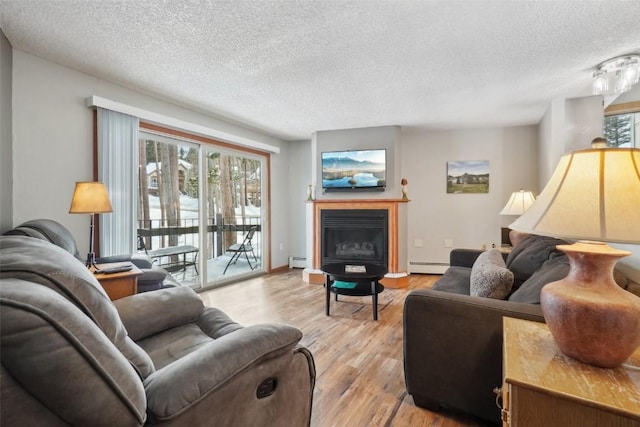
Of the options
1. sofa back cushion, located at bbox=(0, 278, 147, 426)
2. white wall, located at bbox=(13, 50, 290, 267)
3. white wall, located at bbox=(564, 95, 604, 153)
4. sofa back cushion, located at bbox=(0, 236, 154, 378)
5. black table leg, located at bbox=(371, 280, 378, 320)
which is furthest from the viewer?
white wall, located at bbox=(564, 95, 604, 153)

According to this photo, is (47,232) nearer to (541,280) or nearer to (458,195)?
(541,280)

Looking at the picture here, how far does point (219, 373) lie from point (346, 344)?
1.81 meters

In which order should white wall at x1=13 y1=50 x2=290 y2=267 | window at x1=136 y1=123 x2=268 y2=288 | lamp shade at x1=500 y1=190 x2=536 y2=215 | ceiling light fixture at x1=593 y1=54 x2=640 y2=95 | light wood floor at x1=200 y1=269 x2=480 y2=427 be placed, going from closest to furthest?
light wood floor at x1=200 y1=269 x2=480 y2=427, white wall at x1=13 y1=50 x2=290 y2=267, ceiling light fixture at x1=593 y1=54 x2=640 y2=95, lamp shade at x1=500 y1=190 x2=536 y2=215, window at x1=136 y1=123 x2=268 y2=288

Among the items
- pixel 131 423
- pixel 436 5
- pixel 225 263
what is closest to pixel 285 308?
pixel 225 263

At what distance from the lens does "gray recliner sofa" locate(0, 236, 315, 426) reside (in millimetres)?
578

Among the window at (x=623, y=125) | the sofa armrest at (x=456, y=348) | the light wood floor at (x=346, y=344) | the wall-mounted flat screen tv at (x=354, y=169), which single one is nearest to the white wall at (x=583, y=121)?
the window at (x=623, y=125)

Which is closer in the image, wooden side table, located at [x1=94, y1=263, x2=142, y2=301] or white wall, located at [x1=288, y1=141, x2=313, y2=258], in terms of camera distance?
wooden side table, located at [x1=94, y1=263, x2=142, y2=301]

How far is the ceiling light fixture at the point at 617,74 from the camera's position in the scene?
97.9 inches

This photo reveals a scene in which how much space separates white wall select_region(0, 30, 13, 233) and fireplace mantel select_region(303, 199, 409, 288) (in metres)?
3.34

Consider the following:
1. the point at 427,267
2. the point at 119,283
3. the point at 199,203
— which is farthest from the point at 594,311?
the point at 427,267

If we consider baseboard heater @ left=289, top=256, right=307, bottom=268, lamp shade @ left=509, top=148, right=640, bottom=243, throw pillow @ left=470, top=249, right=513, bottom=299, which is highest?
lamp shade @ left=509, top=148, right=640, bottom=243

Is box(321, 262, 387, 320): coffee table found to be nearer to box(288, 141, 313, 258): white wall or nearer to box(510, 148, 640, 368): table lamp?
box(510, 148, 640, 368): table lamp

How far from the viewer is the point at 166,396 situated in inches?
31.6

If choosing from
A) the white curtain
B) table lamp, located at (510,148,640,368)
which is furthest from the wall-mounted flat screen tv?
table lamp, located at (510,148,640,368)
